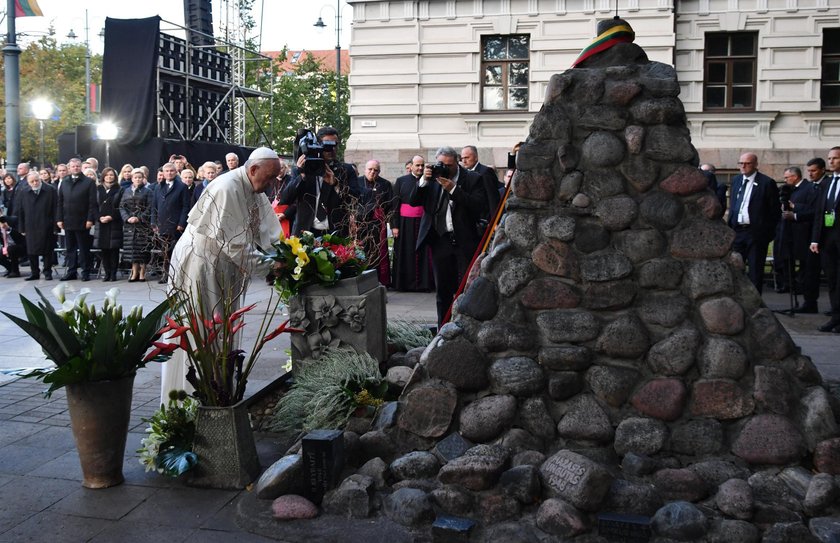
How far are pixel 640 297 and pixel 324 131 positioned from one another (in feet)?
17.2

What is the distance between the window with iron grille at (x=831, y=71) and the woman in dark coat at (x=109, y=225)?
15.5 metres

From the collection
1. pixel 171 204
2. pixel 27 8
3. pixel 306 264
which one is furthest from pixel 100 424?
pixel 27 8

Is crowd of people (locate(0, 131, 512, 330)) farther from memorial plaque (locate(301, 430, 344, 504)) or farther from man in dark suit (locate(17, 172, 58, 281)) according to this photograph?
memorial plaque (locate(301, 430, 344, 504))

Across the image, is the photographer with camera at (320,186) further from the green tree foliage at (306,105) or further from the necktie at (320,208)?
the green tree foliage at (306,105)

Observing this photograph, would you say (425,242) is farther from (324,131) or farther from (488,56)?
(488,56)

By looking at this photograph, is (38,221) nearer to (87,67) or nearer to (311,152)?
(311,152)

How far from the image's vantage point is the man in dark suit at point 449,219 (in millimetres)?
9227

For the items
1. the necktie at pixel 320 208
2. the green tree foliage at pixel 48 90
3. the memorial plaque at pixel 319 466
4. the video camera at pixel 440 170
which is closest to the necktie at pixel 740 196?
the video camera at pixel 440 170

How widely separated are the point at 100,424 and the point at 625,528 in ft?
10.4

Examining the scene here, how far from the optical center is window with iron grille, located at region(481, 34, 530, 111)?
21.0 metres

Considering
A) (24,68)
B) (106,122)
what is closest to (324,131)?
(106,122)

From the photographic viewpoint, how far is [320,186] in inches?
394

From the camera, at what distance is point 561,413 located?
17.3 feet

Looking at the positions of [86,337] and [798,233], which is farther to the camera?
[798,233]
